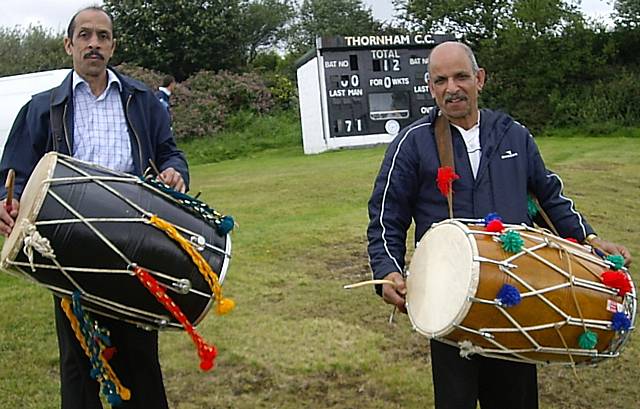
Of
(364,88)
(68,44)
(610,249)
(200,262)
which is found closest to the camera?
(200,262)

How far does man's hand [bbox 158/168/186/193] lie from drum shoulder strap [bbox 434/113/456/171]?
38.6 inches

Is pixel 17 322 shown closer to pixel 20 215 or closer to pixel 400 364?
pixel 400 364

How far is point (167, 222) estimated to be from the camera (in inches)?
103

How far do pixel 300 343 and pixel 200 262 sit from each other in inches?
92.8

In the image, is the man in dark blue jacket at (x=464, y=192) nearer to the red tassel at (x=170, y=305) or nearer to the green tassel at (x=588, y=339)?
the green tassel at (x=588, y=339)

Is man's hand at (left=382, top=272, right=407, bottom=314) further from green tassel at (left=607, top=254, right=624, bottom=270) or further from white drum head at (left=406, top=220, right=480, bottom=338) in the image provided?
green tassel at (left=607, top=254, right=624, bottom=270)

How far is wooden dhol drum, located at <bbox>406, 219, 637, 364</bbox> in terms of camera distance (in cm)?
242

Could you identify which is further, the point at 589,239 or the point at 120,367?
the point at 120,367

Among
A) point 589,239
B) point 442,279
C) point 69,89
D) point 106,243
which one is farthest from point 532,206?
point 69,89

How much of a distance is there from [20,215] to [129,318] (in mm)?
507

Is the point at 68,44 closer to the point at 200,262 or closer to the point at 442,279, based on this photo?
the point at 200,262

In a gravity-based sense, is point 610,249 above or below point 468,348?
above

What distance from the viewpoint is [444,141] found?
2.78 metres

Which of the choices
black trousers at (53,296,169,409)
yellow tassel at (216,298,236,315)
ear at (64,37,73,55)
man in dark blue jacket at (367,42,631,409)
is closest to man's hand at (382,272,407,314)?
man in dark blue jacket at (367,42,631,409)
